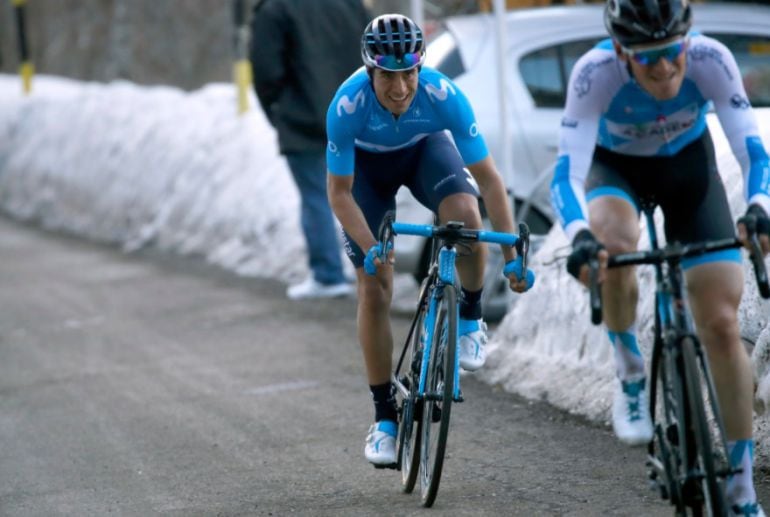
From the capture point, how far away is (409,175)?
6.59 m

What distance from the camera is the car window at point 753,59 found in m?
9.88

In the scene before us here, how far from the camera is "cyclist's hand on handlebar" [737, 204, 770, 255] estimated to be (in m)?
4.77

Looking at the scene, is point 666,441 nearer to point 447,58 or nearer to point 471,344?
point 471,344

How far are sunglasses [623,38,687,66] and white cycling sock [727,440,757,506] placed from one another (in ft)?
4.29

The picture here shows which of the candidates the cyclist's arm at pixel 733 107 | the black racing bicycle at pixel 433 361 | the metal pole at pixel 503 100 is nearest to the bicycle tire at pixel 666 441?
the cyclist's arm at pixel 733 107

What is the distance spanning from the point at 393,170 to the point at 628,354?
1.68 m

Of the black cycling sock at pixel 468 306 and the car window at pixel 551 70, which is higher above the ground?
the car window at pixel 551 70

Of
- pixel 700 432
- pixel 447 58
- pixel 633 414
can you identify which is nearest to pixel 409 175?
pixel 633 414

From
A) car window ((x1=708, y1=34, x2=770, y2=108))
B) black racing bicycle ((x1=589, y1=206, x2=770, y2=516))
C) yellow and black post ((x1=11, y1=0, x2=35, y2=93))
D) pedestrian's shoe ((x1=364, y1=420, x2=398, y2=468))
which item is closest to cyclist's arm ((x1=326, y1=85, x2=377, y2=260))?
pedestrian's shoe ((x1=364, y1=420, x2=398, y2=468))

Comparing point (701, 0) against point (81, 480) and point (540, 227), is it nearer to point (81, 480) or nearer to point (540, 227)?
point (540, 227)

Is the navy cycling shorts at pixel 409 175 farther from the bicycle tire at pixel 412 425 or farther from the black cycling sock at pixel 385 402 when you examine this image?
the black cycling sock at pixel 385 402

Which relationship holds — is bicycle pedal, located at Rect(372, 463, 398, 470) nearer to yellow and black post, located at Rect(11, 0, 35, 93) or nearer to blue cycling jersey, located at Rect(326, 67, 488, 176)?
blue cycling jersey, located at Rect(326, 67, 488, 176)

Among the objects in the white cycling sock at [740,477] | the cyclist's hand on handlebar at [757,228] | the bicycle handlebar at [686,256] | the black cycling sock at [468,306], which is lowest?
the white cycling sock at [740,477]

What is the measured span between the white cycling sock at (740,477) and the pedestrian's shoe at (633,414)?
0.94 ft
